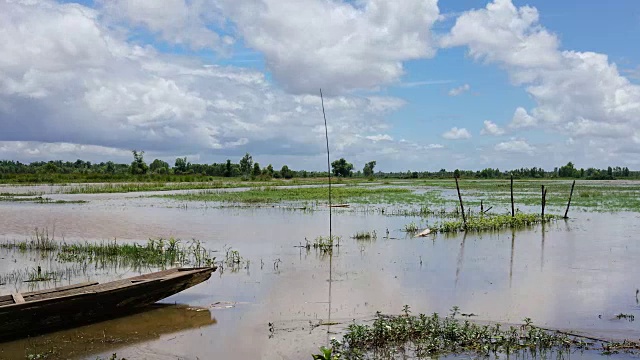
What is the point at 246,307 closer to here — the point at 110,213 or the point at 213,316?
the point at 213,316

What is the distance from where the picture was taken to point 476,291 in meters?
10.5

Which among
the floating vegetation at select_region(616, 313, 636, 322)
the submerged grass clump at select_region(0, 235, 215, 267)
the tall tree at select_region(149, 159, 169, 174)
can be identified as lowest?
the floating vegetation at select_region(616, 313, 636, 322)

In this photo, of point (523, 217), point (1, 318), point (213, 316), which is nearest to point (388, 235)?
point (523, 217)

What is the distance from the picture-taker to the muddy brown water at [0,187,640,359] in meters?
7.62

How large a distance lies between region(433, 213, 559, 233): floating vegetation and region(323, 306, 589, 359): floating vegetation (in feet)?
39.6

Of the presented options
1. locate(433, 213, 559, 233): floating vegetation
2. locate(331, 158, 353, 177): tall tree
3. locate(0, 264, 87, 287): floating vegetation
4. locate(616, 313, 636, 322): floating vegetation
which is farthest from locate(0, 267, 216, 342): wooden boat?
locate(331, 158, 353, 177): tall tree

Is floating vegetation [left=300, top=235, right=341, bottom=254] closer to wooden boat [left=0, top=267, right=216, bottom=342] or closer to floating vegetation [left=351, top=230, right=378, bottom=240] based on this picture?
floating vegetation [left=351, top=230, right=378, bottom=240]

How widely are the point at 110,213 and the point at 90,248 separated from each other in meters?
12.4

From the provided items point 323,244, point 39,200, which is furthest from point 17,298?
point 39,200

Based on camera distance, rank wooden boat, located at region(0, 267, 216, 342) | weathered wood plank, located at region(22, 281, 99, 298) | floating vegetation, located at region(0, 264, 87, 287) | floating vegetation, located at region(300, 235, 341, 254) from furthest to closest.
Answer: floating vegetation, located at region(300, 235, 341, 254) → floating vegetation, located at region(0, 264, 87, 287) → weathered wood plank, located at region(22, 281, 99, 298) → wooden boat, located at region(0, 267, 216, 342)

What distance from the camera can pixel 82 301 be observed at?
25.8ft

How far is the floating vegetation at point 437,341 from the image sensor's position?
6.75 m

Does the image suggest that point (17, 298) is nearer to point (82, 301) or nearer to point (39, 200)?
point (82, 301)

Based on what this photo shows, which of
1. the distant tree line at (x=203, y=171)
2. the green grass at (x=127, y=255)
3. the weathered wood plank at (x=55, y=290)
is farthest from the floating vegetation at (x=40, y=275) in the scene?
the distant tree line at (x=203, y=171)
